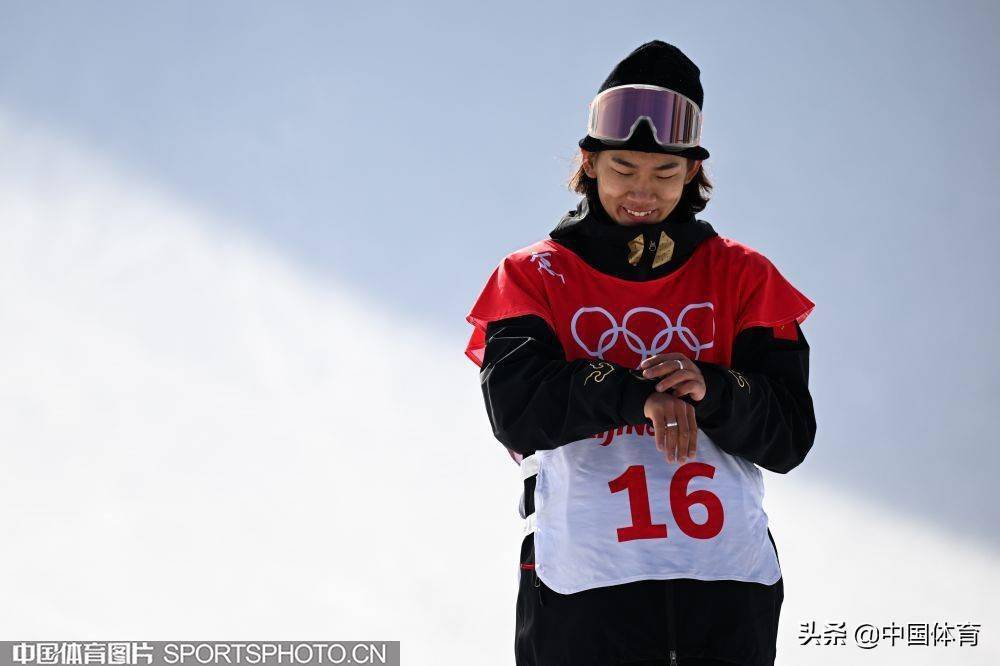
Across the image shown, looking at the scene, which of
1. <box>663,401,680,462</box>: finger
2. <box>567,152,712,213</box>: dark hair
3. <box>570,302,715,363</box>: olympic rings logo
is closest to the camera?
<box>663,401,680,462</box>: finger

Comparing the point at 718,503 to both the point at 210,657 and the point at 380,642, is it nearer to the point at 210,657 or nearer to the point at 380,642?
the point at 380,642

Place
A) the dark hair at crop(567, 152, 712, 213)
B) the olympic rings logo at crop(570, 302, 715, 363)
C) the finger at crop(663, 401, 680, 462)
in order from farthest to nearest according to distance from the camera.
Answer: the dark hair at crop(567, 152, 712, 213) < the olympic rings logo at crop(570, 302, 715, 363) < the finger at crop(663, 401, 680, 462)

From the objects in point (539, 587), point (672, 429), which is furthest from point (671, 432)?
point (539, 587)

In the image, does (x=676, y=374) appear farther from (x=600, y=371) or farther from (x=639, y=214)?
(x=639, y=214)

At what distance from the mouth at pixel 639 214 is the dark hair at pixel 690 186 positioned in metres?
0.08

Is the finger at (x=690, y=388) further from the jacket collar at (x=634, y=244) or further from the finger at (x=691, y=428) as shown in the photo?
the jacket collar at (x=634, y=244)

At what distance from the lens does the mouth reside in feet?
4.30

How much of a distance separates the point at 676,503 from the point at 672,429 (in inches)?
4.7

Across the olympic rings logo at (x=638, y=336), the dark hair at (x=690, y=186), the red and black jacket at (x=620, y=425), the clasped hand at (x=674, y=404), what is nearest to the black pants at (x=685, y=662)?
the red and black jacket at (x=620, y=425)

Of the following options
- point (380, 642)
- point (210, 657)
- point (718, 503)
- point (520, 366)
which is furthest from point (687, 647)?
point (210, 657)

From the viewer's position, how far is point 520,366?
1.19 meters

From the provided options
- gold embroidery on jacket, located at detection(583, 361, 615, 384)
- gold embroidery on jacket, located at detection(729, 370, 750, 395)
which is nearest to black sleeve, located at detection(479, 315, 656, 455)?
gold embroidery on jacket, located at detection(583, 361, 615, 384)

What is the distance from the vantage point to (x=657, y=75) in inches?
52.4

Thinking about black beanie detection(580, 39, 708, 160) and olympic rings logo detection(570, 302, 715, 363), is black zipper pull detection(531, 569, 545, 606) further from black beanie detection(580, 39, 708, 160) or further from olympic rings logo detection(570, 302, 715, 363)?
black beanie detection(580, 39, 708, 160)
